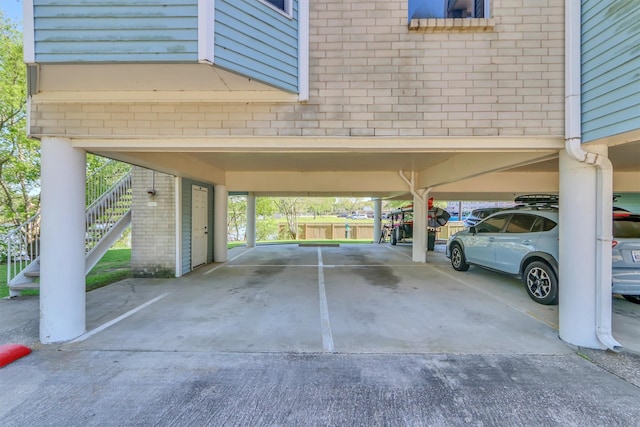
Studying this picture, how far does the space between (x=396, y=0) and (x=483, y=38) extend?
3.86 ft

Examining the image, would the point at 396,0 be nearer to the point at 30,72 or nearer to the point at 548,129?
the point at 548,129

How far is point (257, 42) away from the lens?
3059 millimetres

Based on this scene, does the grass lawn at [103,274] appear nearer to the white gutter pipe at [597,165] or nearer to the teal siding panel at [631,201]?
the white gutter pipe at [597,165]

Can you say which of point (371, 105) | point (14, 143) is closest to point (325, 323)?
point (371, 105)

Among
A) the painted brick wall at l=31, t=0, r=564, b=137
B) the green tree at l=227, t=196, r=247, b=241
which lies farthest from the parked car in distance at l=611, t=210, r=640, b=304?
the green tree at l=227, t=196, r=247, b=241

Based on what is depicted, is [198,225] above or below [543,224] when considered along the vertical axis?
below

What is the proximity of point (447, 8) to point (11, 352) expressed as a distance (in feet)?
23.3

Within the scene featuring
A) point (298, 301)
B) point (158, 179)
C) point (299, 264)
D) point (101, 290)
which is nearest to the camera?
point (298, 301)

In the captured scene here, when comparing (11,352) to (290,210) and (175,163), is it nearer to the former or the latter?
(175,163)

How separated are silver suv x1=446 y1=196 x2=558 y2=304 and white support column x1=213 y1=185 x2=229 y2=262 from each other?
7257 millimetres

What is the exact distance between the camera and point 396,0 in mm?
3430

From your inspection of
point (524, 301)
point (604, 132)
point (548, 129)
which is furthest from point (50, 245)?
point (524, 301)

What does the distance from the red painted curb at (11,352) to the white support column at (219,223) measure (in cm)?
586

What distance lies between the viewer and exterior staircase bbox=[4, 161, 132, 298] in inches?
206
